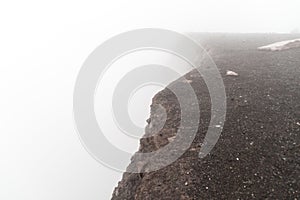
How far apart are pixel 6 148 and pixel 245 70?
178 ft

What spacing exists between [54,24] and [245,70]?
14365 centimetres

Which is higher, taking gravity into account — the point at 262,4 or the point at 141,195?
the point at 262,4

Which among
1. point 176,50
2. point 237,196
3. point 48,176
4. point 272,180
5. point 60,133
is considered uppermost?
point 60,133

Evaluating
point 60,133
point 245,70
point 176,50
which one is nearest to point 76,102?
point 245,70

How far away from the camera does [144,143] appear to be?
460 inches

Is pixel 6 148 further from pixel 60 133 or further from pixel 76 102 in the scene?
pixel 76 102

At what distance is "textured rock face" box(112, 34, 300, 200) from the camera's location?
7754mm

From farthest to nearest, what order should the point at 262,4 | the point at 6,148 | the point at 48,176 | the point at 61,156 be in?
the point at 262,4, the point at 6,148, the point at 61,156, the point at 48,176

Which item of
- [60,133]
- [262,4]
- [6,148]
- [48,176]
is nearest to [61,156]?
[48,176]

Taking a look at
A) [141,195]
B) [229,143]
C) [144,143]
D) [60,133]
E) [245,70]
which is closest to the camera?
[141,195]

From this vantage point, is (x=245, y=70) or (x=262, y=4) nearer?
(x=245, y=70)

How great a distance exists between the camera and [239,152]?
356 inches

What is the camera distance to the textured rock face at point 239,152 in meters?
7.75

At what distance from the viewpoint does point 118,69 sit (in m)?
56.1
